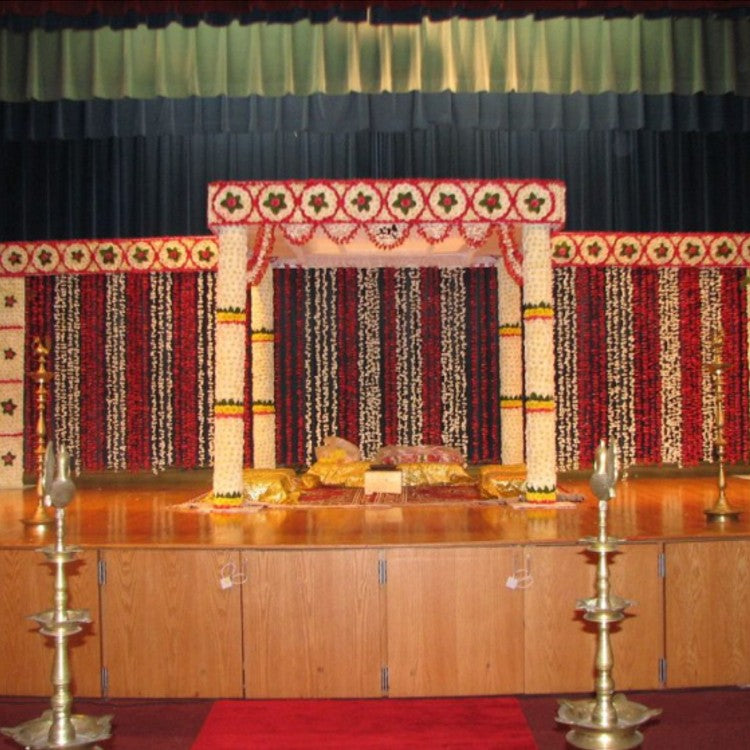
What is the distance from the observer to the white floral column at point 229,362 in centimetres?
725

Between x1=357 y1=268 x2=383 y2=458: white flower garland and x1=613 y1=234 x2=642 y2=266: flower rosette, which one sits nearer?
x1=613 y1=234 x2=642 y2=266: flower rosette

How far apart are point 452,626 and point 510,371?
449cm

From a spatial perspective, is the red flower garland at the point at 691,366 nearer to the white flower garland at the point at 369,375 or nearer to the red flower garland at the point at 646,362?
the red flower garland at the point at 646,362

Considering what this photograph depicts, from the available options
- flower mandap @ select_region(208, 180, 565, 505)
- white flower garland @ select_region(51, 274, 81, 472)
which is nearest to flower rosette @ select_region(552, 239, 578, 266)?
flower mandap @ select_region(208, 180, 565, 505)

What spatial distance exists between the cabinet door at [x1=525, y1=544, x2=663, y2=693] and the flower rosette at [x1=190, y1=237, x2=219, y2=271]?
18.2ft

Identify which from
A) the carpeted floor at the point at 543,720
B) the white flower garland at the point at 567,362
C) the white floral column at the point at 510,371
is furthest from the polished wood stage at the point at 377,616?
the white flower garland at the point at 567,362

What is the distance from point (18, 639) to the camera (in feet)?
17.2

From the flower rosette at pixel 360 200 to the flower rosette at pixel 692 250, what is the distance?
4.07 meters

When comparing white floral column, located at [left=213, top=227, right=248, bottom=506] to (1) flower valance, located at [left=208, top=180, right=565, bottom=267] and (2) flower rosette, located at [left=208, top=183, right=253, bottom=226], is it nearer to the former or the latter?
(2) flower rosette, located at [left=208, top=183, right=253, bottom=226]

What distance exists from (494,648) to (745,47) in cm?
668

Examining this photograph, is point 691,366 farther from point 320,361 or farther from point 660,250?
point 320,361

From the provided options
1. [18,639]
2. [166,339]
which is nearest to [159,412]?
[166,339]

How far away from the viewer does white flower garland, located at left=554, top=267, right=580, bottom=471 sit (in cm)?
1002

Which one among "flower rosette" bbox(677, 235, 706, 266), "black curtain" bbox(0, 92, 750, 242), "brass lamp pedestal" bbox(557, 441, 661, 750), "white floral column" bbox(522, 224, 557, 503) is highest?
"black curtain" bbox(0, 92, 750, 242)
